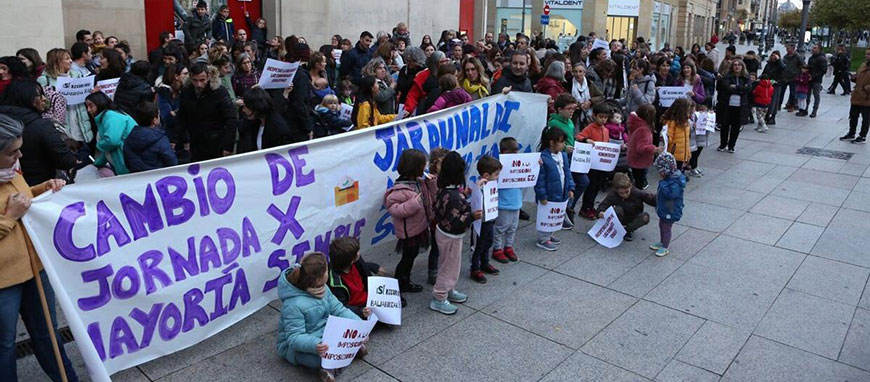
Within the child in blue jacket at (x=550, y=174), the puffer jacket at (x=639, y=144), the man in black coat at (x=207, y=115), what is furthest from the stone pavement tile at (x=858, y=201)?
the man in black coat at (x=207, y=115)

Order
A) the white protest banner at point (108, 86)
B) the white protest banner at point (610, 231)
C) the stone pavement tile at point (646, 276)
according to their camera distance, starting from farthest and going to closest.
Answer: the white protest banner at point (108, 86) → the white protest banner at point (610, 231) → the stone pavement tile at point (646, 276)

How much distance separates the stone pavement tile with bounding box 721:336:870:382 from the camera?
450 centimetres

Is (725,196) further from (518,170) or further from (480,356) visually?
(480,356)

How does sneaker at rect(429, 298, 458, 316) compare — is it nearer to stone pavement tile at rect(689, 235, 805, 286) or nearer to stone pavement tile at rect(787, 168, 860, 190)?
stone pavement tile at rect(689, 235, 805, 286)

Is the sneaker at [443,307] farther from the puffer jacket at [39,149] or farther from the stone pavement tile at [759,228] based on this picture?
the stone pavement tile at [759,228]

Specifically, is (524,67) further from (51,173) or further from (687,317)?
(51,173)

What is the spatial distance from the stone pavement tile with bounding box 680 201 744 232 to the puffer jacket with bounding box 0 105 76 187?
20.8 ft

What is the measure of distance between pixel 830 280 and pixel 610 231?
6.66 ft

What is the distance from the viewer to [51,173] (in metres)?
4.82

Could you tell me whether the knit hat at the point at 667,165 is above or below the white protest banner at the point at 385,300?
above

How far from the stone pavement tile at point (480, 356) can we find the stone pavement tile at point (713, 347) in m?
0.86

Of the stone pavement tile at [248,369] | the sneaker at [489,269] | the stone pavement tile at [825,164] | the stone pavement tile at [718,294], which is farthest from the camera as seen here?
the stone pavement tile at [825,164]

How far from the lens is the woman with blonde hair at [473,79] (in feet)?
26.8

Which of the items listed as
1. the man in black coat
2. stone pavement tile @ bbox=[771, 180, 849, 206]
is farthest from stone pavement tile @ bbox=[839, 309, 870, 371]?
the man in black coat
